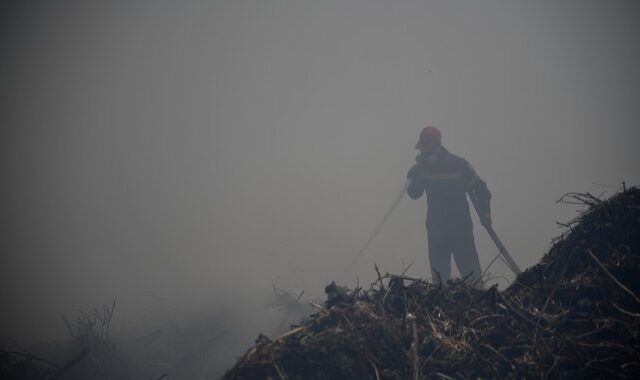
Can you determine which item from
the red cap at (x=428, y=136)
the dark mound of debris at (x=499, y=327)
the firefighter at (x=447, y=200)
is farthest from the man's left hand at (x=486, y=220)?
the dark mound of debris at (x=499, y=327)

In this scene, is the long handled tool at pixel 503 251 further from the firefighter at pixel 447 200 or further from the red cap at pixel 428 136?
the red cap at pixel 428 136

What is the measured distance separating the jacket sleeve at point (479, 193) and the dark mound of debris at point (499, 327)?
429 centimetres

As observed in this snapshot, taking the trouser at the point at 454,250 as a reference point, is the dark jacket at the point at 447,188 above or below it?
above

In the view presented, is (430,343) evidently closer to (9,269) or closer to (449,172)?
(449,172)

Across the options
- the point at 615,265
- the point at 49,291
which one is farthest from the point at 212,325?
the point at 49,291

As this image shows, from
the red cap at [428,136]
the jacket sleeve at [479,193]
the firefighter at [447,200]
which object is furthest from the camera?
the red cap at [428,136]

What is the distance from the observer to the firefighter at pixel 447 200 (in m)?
6.77

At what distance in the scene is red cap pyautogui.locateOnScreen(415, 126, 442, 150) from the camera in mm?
7566

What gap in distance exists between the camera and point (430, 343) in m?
2.25

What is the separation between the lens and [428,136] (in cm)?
757

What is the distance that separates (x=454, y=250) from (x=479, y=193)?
1309 millimetres

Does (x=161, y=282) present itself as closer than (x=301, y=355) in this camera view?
No

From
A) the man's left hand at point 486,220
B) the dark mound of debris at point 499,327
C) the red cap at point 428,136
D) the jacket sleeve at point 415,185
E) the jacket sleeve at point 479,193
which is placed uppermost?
the red cap at point 428,136

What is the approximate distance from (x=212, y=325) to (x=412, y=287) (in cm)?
742
